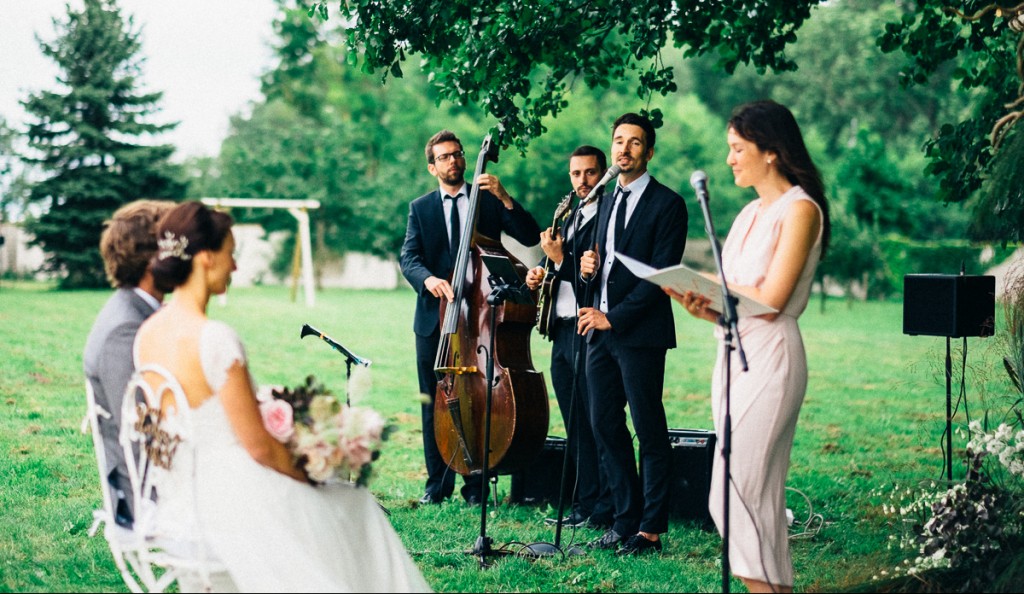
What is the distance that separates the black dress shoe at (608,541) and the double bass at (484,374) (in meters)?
0.67

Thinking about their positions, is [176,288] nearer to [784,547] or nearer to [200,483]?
[200,483]

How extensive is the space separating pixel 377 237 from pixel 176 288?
33086mm

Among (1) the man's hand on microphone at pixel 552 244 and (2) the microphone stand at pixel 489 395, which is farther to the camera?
(1) the man's hand on microphone at pixel 552 244

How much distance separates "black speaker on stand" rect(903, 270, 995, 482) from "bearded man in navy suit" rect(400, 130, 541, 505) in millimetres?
2338

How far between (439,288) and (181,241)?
2.85 meters

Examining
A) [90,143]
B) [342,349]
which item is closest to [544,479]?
[342,349]

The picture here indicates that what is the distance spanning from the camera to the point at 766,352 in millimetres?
4180

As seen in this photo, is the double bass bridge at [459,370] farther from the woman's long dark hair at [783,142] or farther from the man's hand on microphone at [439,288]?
the woman's long dark hair at [783,142]

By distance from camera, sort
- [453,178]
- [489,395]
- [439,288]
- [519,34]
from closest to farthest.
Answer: [489,395] → [439,288] → [519,34] → [453,178]

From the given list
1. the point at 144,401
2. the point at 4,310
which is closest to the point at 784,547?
the point at 144,401

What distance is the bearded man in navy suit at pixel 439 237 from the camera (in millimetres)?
6859

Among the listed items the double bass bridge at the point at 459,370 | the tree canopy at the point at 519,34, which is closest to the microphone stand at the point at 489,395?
the double bass bridge at the point at 459,370

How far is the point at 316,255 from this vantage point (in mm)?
36594

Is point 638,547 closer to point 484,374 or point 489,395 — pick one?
point 489,395
